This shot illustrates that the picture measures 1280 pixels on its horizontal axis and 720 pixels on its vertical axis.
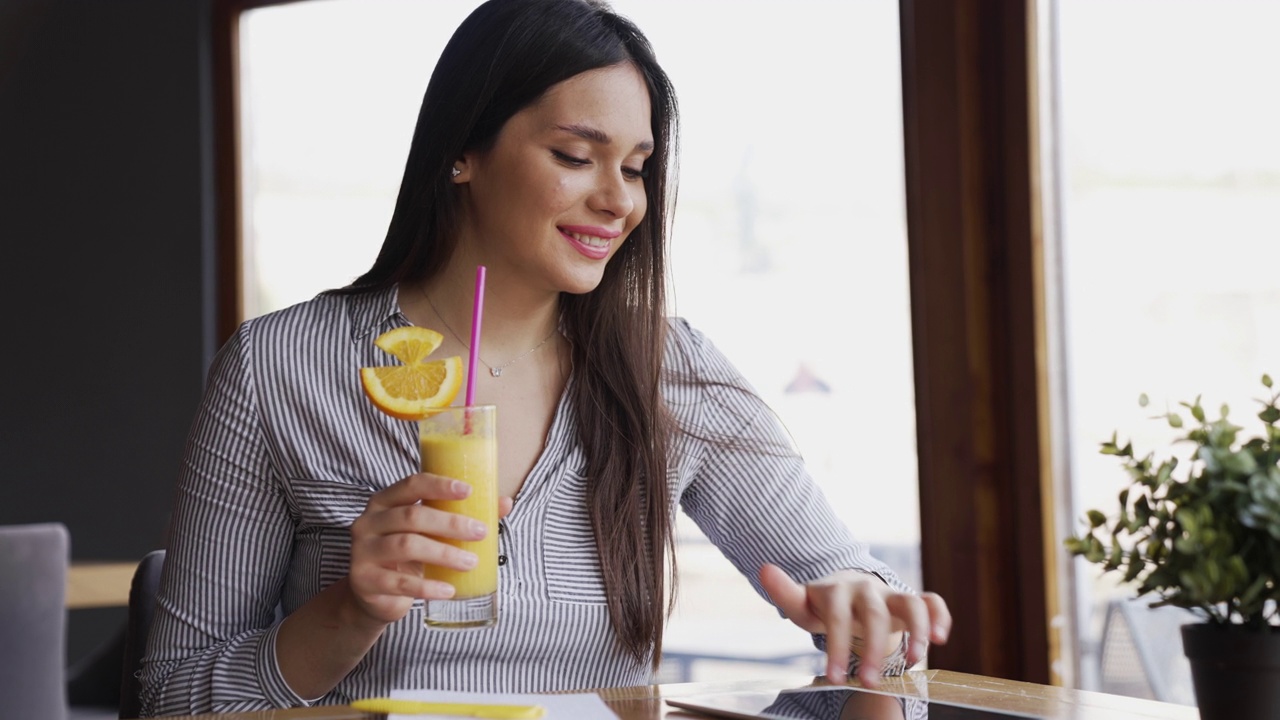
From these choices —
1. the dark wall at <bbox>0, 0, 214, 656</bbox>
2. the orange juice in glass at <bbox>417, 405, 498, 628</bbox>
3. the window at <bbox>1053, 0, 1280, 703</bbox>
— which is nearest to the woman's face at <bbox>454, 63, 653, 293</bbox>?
the orange juice in glass at <bbox>417, 405, 498, 628</bbox>

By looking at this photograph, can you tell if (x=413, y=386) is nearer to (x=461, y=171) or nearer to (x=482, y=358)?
(x=482, y=358)

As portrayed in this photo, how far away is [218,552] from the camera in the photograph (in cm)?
166

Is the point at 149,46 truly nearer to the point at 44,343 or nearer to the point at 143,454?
the point at 44,343

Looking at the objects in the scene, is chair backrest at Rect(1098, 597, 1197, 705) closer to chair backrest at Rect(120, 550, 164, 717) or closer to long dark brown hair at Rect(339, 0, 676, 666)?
long dark brown hair at Rect(339, 0, 676, 666)

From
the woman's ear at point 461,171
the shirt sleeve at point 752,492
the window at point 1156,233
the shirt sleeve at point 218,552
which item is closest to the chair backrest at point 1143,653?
the window at point 1156,233

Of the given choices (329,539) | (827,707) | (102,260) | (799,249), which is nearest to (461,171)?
(329,539)

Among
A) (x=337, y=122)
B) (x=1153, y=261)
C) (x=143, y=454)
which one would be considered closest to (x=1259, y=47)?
(x=1153, y=261)

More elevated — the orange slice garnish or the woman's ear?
the woman's ear

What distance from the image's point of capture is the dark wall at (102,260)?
14.6 feet

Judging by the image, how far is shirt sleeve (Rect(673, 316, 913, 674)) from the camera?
5.94 feet

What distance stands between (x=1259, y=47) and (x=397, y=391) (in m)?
2.19

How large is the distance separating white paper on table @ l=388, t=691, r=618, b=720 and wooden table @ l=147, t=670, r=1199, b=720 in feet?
0.06

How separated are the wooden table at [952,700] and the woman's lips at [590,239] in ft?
2.03

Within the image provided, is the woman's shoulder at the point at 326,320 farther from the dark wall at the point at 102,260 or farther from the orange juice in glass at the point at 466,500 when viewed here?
the dark wall at the point at 102,260
